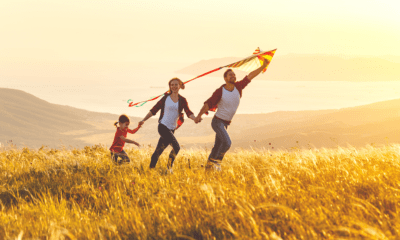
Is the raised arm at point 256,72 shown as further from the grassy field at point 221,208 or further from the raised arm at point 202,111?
the grassy field at point 221,208

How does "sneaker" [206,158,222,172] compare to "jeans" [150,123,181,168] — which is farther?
"jeans" [150,123,181,168]

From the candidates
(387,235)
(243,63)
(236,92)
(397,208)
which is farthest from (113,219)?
(243,63)

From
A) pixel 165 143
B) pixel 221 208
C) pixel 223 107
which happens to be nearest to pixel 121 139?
pixel 165 143

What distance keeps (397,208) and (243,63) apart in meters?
4.57

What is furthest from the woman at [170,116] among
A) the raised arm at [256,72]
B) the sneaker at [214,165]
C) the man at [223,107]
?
the raised arm at [256,72]

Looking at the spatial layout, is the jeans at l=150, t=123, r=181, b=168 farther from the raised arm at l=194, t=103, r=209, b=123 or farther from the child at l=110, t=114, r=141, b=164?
the child at l=110, t=114, r=141, b=164

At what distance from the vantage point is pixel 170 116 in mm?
6680

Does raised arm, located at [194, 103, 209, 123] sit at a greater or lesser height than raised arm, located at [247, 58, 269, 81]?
lesser

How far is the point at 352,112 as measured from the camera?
178 meters

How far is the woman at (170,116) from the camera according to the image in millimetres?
6613

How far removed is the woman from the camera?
6.61 metres

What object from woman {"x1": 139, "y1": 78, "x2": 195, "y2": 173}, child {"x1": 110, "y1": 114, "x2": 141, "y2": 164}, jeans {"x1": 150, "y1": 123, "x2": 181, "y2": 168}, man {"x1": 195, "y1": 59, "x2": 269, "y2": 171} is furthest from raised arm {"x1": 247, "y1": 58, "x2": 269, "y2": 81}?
child {"x1": 110, "y1": 114, "x2": 141, "y2": 164}

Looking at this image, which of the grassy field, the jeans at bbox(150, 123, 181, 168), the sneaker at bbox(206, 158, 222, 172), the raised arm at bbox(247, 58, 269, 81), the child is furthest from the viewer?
the child

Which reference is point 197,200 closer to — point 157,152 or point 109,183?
point 109,183
